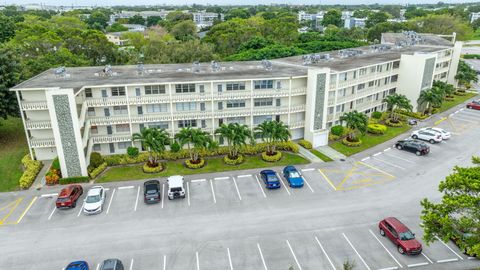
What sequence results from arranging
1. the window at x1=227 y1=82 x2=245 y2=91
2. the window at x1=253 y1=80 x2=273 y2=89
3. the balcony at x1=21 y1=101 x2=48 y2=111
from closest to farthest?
1. the balcony at x1=21 y1=101 x2=48 y2=111
2. the window at x1=227 y1=82 x2=245 y2=91
3. the window at x1=253 y1=80 x2=273 y2=89

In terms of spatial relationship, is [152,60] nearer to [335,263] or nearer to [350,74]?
[350,74]

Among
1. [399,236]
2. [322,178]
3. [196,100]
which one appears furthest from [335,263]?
[196,100]

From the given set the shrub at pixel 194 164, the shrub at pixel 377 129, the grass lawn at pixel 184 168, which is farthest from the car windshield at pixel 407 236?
the shrub at pixel 377 129

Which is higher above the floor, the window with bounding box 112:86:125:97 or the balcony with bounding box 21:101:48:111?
Answer: the window with bounding box 112:86:125:97

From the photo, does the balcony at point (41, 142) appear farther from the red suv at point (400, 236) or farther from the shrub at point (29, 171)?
the red suv at point (400, 236)

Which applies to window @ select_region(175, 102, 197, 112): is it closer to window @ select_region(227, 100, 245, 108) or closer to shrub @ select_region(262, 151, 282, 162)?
window @ select_region(227, 100, 245, 108)

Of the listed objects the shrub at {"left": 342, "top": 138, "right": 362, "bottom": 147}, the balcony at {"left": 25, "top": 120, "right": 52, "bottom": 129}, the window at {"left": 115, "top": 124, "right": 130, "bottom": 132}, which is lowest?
the shrub at {"left": 342, "top": 138, "right": 362, "bottom": 147}

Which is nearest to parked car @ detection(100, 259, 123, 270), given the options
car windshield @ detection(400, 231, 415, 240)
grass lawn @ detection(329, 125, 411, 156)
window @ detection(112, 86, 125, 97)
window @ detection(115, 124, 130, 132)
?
car windshield @ detection(400, 231, 415, 240)
